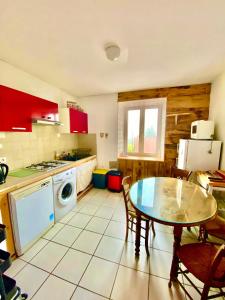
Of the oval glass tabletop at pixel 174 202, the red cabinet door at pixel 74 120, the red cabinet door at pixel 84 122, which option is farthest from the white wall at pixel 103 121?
the oval glass tabletop at pixel 174 202

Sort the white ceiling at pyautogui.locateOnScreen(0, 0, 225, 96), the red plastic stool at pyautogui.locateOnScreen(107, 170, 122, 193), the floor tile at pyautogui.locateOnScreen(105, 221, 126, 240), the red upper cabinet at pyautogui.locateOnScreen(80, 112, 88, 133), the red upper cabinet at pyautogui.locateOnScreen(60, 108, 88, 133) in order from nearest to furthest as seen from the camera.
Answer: the white ceiling at pyautogui.locateOnScreen(0, 0, 225, 96) → the floor tile at pyautogui.locateOnScreen(105, 221, 126, 240) → the red upper cabinet at pyautogui.locateOnScreen(60, 108, 88, 133) → the red plastic stool at pyautogui.locateOnScreen(107, 170, 122, 193) → the red upper cabinet at pyautogui.locateOnScreen(80, 112, 88, 133)

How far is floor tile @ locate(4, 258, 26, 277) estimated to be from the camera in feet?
4.64

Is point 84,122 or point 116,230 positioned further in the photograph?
point 84,122

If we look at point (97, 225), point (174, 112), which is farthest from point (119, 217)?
point (174, 112)

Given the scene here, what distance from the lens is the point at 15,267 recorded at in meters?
1.48

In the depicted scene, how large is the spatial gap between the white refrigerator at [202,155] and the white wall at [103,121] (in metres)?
1.75

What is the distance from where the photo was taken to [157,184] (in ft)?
6.26

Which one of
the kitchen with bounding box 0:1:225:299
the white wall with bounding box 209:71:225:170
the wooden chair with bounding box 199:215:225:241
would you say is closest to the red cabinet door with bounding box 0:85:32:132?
the kitchen with bounding box 0:1:225:299

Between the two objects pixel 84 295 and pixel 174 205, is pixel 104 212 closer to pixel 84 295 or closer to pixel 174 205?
pixel 84 295

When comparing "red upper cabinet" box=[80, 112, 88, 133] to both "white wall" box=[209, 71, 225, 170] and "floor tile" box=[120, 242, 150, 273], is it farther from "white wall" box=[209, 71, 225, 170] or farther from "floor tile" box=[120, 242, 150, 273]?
"white wall" box=[209, 71, 225, 170]

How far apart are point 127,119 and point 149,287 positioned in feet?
9.58

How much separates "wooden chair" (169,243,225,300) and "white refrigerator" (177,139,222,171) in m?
1.31

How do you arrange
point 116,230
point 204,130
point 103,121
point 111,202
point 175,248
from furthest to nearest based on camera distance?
point 103,121
point 111,202
point 204,130
point 116,230
point 175,248

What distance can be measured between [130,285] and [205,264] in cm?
73
